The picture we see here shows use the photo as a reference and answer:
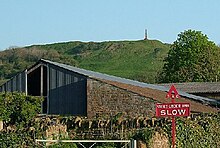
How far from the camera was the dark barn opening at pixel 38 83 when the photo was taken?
1802 inches

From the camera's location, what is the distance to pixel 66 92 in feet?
146

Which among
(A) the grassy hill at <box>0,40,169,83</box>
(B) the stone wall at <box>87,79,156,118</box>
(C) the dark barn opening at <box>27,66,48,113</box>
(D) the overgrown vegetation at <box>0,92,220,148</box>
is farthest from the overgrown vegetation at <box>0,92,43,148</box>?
(A) the grassy hill at <box>0,40,169,83</box>

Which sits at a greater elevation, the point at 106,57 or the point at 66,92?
the point at 106,57

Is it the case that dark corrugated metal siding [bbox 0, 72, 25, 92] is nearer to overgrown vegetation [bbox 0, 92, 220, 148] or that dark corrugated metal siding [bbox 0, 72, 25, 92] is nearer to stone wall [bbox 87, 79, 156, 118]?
stone wall [bbox 87, 79, 156, 118]

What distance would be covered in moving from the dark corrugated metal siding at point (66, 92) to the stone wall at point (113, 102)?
69 cm

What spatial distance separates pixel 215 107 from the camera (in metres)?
49.6

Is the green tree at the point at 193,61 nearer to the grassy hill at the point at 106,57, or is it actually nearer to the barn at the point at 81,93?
the grassy hill at the point at 106,57

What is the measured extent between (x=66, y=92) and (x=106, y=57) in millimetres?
90698

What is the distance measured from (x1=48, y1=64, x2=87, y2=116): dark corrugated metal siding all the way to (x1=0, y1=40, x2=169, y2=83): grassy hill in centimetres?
5424

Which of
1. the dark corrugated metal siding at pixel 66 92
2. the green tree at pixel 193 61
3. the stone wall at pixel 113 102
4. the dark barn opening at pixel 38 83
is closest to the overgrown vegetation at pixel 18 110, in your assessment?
the stone wall at pixel 113 102

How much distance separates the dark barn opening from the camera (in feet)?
150

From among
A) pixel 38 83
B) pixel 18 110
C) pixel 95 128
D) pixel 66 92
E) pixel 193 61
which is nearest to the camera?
pixel 95 128

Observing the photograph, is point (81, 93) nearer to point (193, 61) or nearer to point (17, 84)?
point (17, 84)

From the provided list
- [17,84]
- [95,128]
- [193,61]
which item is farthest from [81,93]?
[193,61]
